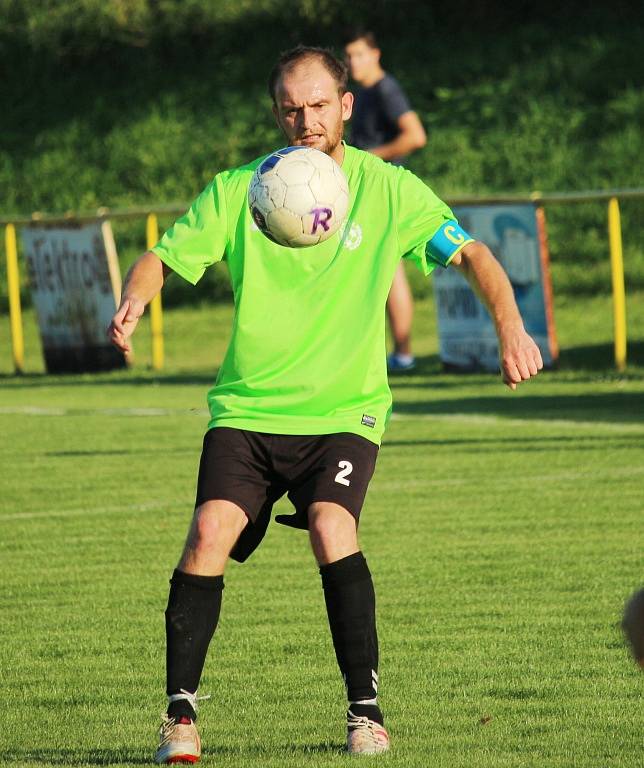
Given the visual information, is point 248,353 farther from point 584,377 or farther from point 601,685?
point 584,377

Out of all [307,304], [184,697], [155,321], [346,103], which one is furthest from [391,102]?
[184,697]

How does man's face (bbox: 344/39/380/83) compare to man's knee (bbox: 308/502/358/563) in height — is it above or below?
above

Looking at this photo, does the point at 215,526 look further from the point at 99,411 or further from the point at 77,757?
the point at 99,411

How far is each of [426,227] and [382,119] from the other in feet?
31.6

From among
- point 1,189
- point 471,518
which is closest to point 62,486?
point 471,518

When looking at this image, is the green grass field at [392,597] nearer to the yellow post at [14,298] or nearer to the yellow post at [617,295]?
the yellow post at [617,295]

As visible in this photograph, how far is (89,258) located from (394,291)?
13.3 feet

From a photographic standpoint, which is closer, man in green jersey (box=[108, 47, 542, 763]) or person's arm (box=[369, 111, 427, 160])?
man in green jersey (box=[108, 47, 542, 763])

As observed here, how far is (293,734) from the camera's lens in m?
4.95

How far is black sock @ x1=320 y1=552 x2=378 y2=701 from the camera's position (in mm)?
4836

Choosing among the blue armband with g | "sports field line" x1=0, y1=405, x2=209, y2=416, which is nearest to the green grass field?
"sports field line" x1=0, y1=405, x2=209, y2=416

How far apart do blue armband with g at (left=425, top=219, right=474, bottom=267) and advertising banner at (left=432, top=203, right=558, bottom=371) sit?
31.9ft

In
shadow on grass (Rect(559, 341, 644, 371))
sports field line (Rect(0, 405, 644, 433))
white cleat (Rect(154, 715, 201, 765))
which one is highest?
shadow on grass (Rect(559, 341, 644, 371))

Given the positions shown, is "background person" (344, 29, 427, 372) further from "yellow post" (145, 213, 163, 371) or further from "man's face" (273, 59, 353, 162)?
"man's face" (273, 59, 353, 162)
